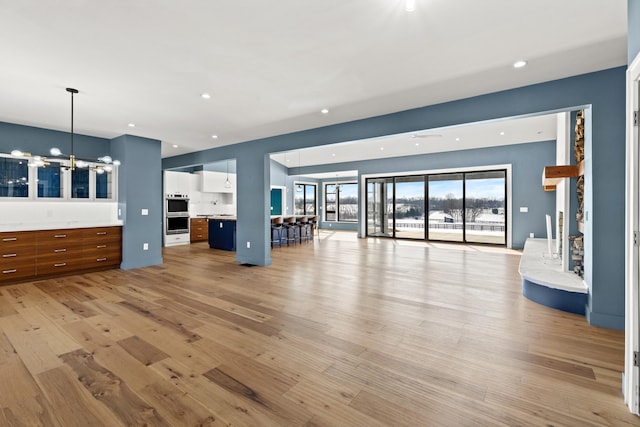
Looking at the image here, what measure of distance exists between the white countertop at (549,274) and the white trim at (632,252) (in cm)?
177

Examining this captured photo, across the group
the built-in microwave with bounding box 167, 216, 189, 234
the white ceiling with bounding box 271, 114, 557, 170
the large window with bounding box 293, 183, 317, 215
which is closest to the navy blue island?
the built-in microwave with bounding box 167, 216, 189, 234

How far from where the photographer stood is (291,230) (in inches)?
381

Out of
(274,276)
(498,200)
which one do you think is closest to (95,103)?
(274,276)

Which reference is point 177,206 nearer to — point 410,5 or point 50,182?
point 50,182

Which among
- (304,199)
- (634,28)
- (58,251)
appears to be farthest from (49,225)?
(304,199)

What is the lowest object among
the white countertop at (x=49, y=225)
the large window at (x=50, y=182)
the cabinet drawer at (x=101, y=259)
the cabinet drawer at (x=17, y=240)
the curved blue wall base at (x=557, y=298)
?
the curved blue wall base at (x=557, y=298)

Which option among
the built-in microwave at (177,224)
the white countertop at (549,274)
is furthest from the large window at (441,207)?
the built-in microwave at (177,224)

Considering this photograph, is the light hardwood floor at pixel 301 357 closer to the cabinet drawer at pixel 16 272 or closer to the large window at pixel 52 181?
the cabinet drawer at pixel 16 272

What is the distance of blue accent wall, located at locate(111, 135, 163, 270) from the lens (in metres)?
→ 5.82

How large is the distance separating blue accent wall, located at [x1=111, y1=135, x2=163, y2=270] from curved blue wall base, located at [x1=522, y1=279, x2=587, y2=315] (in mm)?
6643

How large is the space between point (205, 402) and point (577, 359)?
9.42 ft

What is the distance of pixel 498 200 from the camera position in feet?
28.5

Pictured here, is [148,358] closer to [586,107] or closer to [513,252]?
[586,107]

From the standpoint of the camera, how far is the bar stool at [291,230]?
31.4ft
